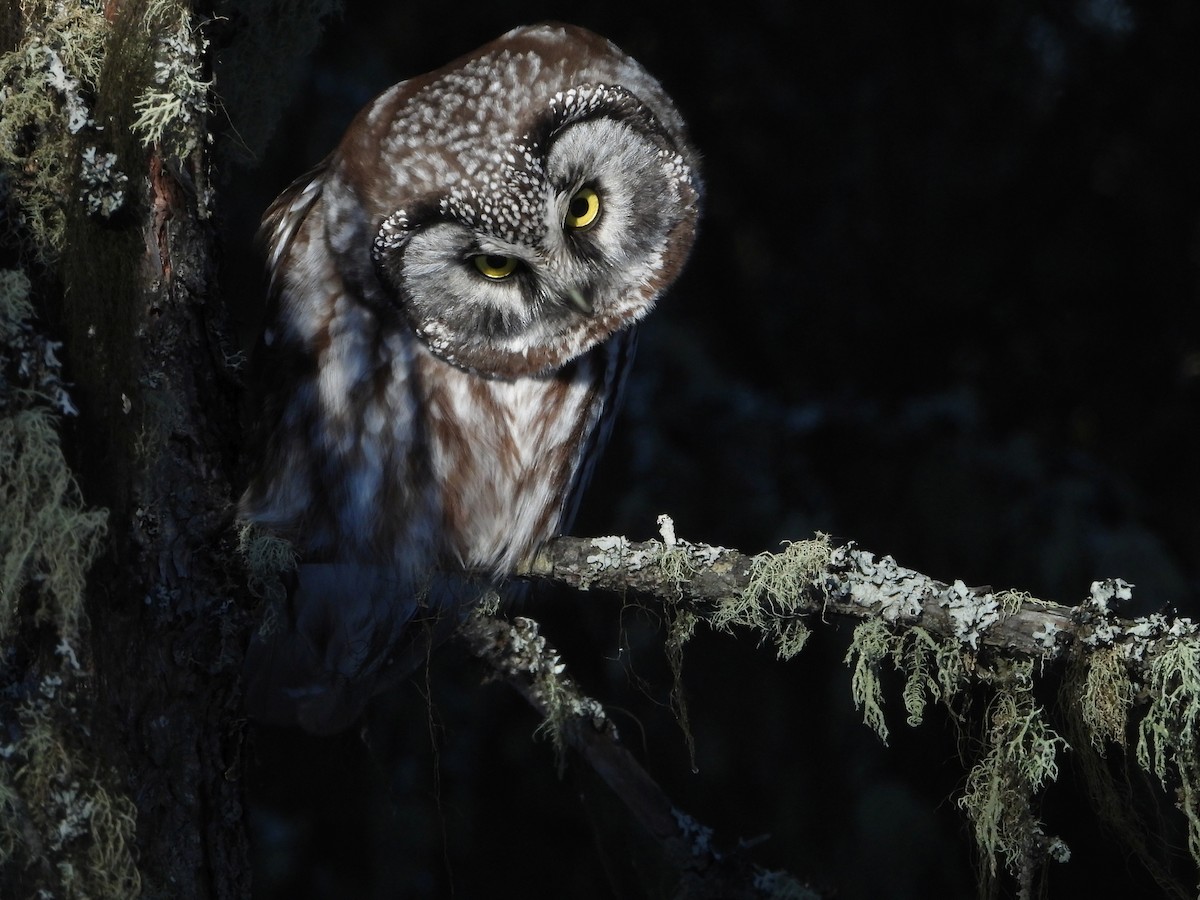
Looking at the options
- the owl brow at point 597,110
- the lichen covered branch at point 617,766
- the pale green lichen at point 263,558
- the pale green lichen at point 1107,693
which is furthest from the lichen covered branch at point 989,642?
the owl brow at point 597,110

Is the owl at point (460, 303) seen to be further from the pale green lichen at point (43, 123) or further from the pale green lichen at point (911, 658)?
the pale green lichen at point (911, 658)

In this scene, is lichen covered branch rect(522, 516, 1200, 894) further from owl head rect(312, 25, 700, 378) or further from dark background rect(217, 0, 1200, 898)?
dark background rect(217, 0, 1200, 898)

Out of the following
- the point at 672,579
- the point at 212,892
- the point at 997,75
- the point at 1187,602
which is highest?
the point at 997,75

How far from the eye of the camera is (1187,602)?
2557 millimetres

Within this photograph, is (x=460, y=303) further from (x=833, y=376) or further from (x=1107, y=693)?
(x=1107, y=693)

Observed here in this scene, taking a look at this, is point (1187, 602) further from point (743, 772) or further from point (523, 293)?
point (523, 293)

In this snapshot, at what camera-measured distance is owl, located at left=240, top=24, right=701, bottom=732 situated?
2131 millimetres

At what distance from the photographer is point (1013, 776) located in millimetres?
1711

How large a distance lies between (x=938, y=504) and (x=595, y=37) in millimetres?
1240

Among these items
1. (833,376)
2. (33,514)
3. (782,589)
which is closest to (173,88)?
(33,514)

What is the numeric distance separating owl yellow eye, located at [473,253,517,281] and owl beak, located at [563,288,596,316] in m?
0.11

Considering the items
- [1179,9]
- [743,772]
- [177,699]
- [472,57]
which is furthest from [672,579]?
[1179,9]

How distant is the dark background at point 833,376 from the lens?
2758 millimetres

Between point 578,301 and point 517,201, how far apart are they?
0.22 metres
